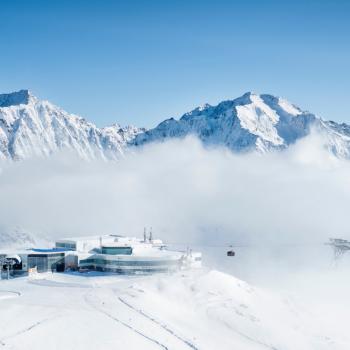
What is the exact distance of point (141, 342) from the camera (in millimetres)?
88625

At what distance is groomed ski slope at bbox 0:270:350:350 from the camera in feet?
292

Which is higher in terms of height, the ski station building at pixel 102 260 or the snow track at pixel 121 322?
the ski station building at pixel 102 260

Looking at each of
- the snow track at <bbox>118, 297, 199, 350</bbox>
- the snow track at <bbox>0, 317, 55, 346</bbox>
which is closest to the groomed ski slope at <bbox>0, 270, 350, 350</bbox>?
the snow track at <bbox>0, 317, 55, 346</bbox>

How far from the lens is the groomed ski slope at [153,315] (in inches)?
3506

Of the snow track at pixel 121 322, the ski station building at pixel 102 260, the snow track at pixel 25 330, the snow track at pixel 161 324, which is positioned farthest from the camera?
the ski station building at pixel 102 260

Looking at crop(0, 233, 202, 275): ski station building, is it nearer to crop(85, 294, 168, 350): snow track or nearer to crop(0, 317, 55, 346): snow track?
crop(85, 294, 168, 350): snow track

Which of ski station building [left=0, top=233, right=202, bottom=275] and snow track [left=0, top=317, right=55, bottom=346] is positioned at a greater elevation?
ski station building [left=0, top=233, right=202, bottom=275]

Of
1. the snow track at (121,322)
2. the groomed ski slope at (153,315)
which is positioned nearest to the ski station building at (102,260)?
the groomed ski slope at (153,315)

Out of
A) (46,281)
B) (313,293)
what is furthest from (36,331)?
(313,293)

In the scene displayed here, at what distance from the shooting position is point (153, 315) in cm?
10331

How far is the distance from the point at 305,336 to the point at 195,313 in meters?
24.3

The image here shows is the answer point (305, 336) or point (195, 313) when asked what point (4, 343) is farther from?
point (305, 336)

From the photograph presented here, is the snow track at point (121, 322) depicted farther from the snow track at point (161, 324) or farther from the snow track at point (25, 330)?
the snow track at point (25, 330)

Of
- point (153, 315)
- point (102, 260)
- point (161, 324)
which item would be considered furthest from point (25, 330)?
point (102, 260)
